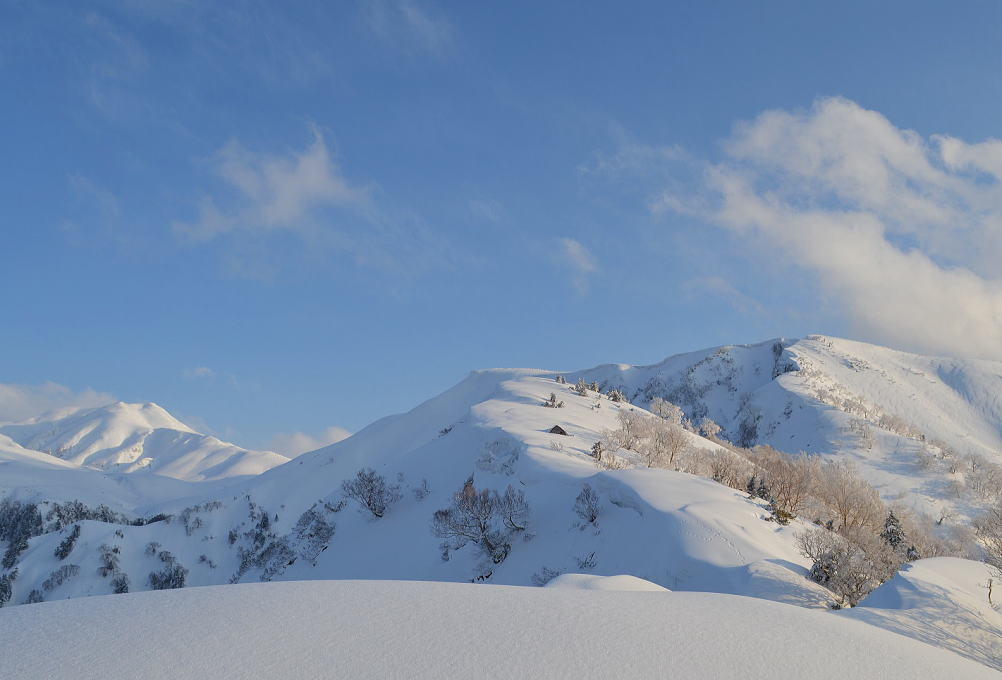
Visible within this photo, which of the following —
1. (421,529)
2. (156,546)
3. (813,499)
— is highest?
(813,499)

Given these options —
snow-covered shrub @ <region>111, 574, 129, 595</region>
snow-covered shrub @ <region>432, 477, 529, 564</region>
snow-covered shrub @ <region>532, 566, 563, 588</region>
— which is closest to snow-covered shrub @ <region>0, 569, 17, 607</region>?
snow-covered shrub @ <region>111, 574, 129, 595</region>

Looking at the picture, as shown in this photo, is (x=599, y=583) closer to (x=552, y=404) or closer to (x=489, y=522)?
(x=489, y=522)

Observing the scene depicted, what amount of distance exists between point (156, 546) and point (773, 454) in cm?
8114

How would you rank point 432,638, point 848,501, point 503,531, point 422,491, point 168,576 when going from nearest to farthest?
point 432,638 < point 503,531 < point 848,501 < point 422,491 < point 168,576

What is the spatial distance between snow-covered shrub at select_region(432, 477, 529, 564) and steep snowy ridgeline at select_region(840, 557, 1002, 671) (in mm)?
18128

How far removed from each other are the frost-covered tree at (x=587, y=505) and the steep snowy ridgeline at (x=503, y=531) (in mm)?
249

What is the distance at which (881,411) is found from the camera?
112 m

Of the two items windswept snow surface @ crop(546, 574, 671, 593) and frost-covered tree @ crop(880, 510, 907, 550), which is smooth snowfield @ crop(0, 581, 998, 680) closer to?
windswept snow surface @ crop(546, 574, 671, 593)

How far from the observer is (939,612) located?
12.8 m

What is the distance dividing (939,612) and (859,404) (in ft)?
373

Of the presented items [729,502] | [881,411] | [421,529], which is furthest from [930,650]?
[881,411]

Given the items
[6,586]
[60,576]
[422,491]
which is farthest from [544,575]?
[6,586]

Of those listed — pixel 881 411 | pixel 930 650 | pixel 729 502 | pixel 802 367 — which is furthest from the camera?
pixel 802 367

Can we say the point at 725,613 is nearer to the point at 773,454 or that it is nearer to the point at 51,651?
the point at 51,651
